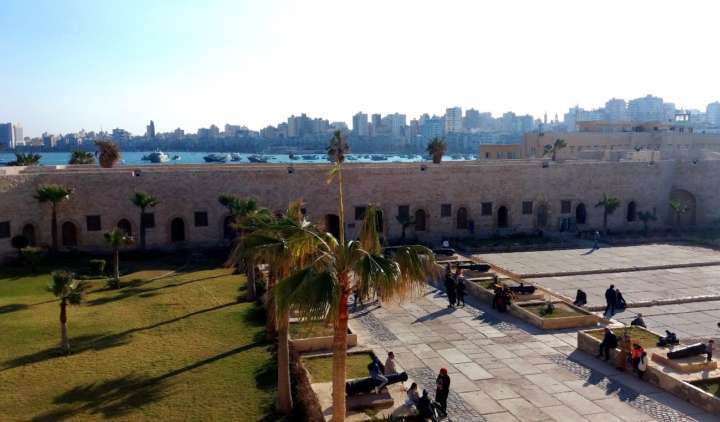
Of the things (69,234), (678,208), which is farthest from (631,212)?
(69,234)

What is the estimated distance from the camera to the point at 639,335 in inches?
636

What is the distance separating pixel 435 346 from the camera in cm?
1603

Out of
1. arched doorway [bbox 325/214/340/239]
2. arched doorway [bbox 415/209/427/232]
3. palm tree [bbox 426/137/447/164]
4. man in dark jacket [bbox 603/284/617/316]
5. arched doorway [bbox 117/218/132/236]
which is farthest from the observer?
palm tree [bbox 426/137/447/164]

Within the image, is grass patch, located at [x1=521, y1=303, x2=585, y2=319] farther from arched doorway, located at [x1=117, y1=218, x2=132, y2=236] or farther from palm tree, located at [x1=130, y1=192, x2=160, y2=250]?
arched doorway, located at [x1=117, y1=218, x2=132, y2=236]

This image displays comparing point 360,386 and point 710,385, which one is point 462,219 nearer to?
point 710,385

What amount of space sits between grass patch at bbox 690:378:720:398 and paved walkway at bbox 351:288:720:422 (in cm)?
80

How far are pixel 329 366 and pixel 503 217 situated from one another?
2297 centimetres

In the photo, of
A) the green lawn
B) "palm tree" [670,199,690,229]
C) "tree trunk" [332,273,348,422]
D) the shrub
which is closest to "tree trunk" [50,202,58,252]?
the shrub

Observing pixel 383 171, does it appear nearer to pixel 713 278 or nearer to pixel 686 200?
pixel 713 278

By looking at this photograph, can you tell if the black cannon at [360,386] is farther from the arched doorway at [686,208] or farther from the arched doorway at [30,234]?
the arched doorway at [686,208]

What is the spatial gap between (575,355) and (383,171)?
1901 centimetres

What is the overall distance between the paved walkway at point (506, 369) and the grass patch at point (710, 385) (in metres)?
0.80

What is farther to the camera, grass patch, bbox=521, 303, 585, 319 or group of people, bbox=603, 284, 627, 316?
group of people, bbox=603, 284, 627, 316

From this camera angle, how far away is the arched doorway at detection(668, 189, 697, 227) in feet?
126
